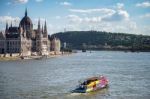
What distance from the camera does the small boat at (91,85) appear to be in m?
57.9

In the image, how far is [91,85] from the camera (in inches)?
2367

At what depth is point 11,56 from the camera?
14712 cm

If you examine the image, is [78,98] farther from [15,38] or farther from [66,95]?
[15,38]

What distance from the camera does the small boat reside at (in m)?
57.9

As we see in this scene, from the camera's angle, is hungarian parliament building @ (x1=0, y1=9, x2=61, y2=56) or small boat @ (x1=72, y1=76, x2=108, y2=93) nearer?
small boat @ (x1=72, y1=76, x2=108, y2=93)

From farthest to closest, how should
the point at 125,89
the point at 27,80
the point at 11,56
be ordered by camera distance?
1. the point at 11,56
2. the point at 27,80
3. the point at 125,89

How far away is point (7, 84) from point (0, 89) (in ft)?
19.9

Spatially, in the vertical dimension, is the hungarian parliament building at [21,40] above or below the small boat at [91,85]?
above

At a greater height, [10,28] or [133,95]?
[10,28]

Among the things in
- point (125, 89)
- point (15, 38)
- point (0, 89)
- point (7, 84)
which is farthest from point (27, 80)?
point (15, 38)

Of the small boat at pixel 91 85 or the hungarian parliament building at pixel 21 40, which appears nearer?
the small boat at pixel 91 85

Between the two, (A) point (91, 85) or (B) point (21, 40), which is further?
(B) point (21, 40)

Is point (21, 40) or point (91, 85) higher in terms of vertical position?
point (21, 40)

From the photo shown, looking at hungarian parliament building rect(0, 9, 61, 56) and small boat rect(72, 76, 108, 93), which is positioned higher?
hungarian parliament building rect(0, 9, 61, 56)
